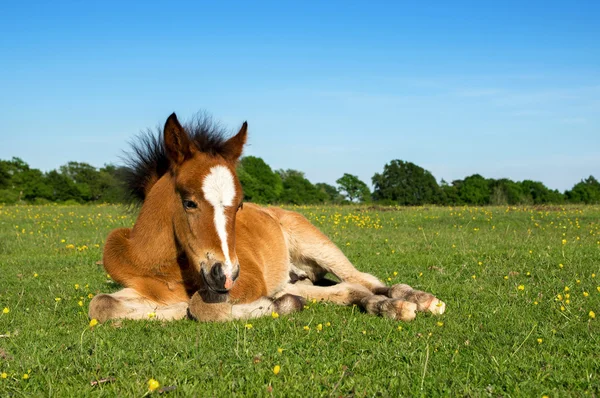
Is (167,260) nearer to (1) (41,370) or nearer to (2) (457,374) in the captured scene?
(1) (41,370)

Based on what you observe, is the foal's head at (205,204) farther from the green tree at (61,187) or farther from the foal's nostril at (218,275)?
the green tree at (61,187)

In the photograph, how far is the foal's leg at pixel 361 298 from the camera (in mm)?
5355

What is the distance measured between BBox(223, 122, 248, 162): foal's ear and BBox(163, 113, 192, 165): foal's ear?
41cm

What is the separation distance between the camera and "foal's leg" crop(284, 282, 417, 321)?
17.6 ft

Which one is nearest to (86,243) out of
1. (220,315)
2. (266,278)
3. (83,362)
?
(266,278)

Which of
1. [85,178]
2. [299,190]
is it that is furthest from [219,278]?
[299,190]

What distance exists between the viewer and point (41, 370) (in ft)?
12.4

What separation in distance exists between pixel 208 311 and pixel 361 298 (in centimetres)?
189

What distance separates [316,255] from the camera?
295 inches

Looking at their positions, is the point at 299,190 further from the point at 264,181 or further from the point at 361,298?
the point at 361,298

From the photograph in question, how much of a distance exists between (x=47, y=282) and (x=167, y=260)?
3.45 m

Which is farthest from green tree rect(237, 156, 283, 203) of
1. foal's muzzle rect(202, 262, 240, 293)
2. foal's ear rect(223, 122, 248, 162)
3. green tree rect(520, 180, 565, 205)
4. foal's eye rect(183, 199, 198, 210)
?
foal's muzzle rect(202, 262, 240, 293)

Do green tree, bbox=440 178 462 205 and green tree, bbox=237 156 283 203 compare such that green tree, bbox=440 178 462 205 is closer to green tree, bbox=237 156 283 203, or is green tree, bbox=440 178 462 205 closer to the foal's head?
green tree, bbox=237 156 283 203

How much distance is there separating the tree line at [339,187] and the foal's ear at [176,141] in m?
54.3
